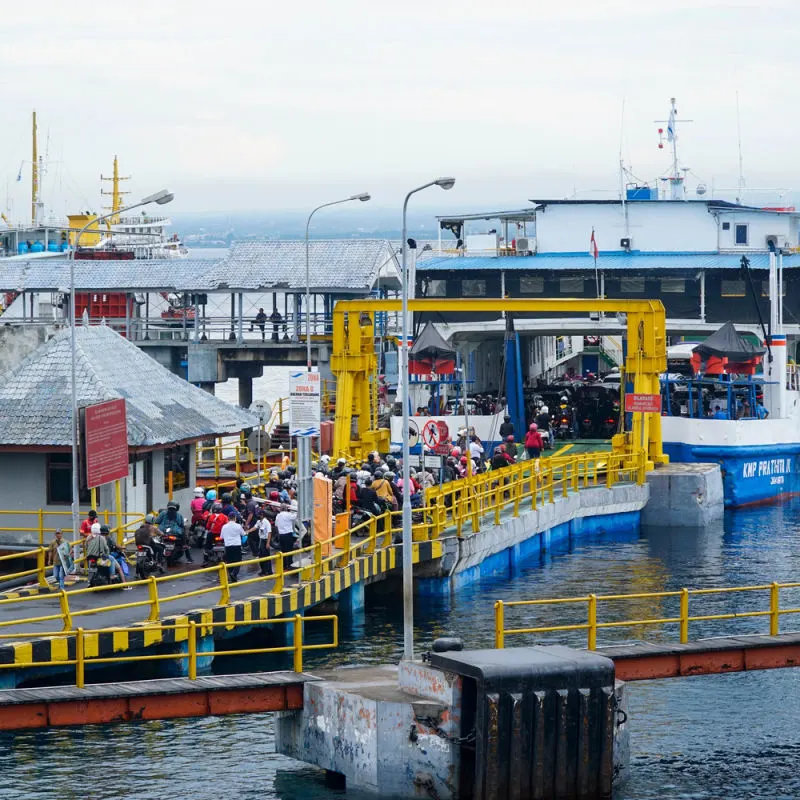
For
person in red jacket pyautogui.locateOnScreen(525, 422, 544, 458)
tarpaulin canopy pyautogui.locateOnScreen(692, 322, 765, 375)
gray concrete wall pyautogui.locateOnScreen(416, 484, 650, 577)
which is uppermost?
tarpaulin canopy pyautogui.locateOnScreen(692, 322, 765, 375)

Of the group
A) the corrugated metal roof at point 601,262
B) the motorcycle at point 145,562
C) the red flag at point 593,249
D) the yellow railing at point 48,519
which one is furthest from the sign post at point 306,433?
the corrugated metal roof at point 601,262

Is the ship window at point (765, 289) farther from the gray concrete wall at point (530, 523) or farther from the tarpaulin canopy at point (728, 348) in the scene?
the gray concrete wall at point (530, 523)

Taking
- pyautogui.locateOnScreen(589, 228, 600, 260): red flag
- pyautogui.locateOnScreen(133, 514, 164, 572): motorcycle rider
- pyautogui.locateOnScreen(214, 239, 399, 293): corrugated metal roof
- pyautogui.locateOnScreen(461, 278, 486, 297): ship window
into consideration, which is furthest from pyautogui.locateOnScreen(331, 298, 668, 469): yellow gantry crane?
pyautogui.locateOnScreen(133, 514, 164, 572): motorcycle rider

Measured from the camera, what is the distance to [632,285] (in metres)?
65.2

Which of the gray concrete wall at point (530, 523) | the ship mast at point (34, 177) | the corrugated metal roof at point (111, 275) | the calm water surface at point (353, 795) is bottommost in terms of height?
the calm water surface at point (353, 795)

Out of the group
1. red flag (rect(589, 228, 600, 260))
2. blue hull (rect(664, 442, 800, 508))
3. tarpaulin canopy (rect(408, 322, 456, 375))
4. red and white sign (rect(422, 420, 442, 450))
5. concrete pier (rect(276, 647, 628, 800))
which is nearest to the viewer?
concrete pier (rect(276, 647, 628, 800))

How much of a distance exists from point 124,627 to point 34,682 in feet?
5.96

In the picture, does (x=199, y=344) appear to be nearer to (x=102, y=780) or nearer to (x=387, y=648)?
(x=387, y=648)

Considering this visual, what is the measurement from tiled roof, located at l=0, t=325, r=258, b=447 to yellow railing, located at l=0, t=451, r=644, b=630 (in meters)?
4.53

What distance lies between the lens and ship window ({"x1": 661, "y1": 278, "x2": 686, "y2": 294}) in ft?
211

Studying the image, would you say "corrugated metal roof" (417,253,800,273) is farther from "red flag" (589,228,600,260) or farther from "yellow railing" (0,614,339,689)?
"yellow railing" (0,614,339,689)

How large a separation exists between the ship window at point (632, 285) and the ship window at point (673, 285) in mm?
831

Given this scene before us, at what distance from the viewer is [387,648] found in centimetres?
3155

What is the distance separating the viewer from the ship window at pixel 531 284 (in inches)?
2603
